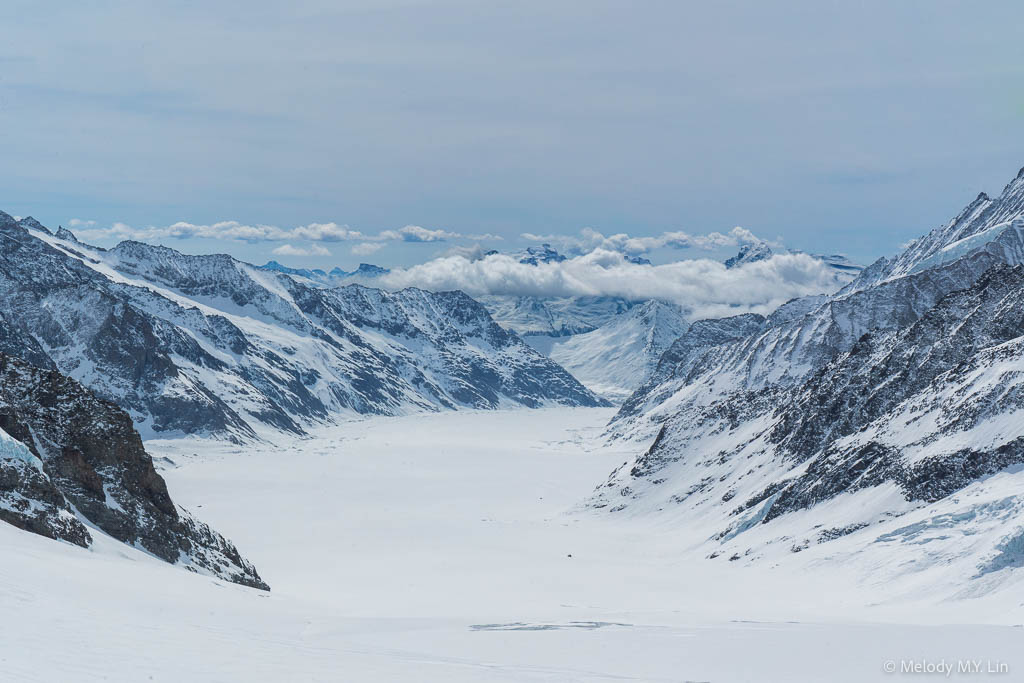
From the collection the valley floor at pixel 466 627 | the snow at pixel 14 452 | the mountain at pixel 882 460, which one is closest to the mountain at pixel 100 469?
the snow at pixel 14 452

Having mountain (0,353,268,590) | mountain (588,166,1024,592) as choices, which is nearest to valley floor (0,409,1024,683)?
mountain (0,353,268,590)

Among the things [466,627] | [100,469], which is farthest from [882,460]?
[100,469]

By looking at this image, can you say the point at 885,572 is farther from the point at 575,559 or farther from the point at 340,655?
the point at 340,655

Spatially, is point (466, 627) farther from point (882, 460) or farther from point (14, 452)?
point (882, 460)

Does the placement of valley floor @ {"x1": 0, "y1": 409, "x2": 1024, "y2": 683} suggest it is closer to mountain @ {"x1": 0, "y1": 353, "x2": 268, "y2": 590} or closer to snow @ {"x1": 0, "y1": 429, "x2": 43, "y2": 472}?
mountain @ {"x1": 0, "y1": 353, "x2": 268, "y2": 590}

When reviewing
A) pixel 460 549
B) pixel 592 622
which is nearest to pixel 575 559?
pixel 460 549

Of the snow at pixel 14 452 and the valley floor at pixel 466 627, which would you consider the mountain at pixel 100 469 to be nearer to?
the snow at pixel 14 452

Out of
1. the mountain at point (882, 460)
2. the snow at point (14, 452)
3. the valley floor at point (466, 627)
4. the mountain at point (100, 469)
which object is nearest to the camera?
the valley floor at point (466, 627)

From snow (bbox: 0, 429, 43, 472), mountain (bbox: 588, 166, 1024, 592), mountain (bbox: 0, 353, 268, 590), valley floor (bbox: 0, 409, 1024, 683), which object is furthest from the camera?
mountain (bbox: 588, 166, 1024, 592)

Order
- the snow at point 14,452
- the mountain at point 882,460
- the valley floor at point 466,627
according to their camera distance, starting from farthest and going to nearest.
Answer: the mountain at point 882,460
the snow at point 14,452
the valley floor at point 466,627
